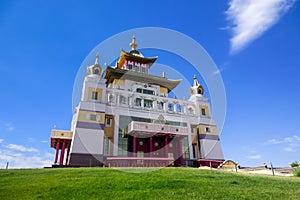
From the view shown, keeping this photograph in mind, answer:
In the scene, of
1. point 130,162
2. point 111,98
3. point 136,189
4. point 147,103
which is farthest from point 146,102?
point 136,189

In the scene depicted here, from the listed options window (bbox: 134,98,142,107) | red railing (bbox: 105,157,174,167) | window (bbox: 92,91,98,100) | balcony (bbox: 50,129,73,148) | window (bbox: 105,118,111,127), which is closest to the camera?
red railing (bbox: 105,157,174,167)

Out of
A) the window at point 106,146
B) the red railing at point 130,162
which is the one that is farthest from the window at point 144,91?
the red railing at point 130,162

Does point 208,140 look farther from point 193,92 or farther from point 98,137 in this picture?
point 98,137

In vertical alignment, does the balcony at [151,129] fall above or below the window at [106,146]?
above

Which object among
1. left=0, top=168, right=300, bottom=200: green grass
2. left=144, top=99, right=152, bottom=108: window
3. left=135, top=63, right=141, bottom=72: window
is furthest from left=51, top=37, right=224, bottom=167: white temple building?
left=0, top=168, right=300, bottom=200: green grass

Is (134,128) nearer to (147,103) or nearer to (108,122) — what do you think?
(108,122)

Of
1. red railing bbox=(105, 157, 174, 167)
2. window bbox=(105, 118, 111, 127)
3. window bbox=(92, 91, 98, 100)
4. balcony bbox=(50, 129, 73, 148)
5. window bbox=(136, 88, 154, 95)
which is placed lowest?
red railing bbox=(105, 157, 174, 167)

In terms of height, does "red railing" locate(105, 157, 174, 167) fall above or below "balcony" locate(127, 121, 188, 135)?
below

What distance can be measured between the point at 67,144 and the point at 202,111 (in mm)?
20574

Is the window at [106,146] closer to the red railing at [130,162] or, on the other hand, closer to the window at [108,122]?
the window at [108,122]

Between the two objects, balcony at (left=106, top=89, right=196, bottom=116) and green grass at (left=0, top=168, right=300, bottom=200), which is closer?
green grass at (left=0, top=168, right=300, bottom=200)

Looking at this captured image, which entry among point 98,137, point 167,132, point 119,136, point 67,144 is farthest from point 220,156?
point 67,144

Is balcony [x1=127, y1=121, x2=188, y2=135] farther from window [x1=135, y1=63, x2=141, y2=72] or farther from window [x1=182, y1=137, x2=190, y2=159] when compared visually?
window [x1=135, y1=63, x2=141, y2=72]

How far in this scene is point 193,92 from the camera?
119ft
